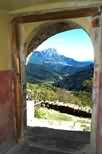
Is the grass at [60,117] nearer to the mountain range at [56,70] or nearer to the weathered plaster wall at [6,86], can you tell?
the mountain range at [56,70]

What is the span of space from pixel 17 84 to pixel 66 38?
1190 mm

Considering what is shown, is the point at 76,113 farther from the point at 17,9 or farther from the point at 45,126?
the point at 17,9

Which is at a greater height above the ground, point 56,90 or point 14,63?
point 14,63

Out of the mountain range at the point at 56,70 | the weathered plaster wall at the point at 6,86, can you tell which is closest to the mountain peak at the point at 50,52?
the mountain range at the point at 56,70

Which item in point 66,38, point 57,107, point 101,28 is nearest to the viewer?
point 101,28

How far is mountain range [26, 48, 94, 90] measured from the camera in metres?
5.01

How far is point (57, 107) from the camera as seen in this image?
532 cm

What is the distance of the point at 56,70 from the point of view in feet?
17.5

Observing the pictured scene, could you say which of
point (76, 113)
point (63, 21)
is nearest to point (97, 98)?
point (63, 21)

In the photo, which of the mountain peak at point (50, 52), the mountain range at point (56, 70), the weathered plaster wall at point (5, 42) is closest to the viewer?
the weathered plaster wall at point (5, 42)

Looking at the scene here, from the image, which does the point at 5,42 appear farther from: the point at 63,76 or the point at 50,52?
the point at 63,76

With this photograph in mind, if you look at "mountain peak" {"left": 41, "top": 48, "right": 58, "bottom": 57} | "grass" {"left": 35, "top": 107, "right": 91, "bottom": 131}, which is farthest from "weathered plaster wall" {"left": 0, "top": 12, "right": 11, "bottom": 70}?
"grass" {"left": 35, "top": 107, "right": 91, "bottom": 131}

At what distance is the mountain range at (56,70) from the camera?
5.01 m

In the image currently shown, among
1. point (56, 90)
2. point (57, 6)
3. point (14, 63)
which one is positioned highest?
point (57, 6)
